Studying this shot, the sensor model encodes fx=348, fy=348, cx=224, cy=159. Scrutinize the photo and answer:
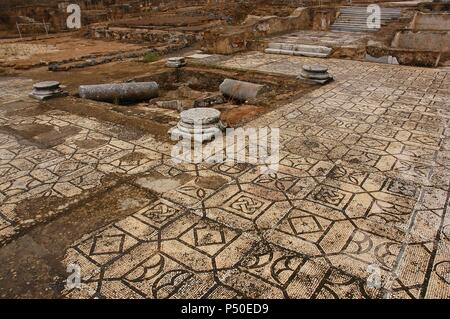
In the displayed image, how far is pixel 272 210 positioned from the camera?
268 cm

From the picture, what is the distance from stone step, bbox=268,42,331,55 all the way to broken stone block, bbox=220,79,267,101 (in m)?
3.56

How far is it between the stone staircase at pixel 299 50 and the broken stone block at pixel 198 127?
5.52m

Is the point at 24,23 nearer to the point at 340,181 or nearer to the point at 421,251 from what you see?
the point at 340,181

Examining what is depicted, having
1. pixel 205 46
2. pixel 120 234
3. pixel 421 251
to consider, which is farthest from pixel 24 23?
pixel 421 251

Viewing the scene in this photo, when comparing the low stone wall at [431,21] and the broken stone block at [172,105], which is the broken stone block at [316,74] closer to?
the broken stone block at [172,105]

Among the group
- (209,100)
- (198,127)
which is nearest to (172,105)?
(209,100)

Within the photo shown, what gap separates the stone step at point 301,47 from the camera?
8.61 metres

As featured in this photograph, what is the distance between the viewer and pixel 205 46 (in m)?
9.62

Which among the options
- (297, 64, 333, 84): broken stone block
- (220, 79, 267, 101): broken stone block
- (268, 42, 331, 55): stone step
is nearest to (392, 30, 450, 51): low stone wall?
(268, 42, 331, 55): stone step

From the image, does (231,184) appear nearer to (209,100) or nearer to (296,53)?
(209,100)

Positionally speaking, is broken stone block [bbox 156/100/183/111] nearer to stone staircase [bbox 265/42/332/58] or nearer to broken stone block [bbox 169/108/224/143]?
broken stone block [bbox 169/108/224/143]

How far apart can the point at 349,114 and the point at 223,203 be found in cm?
275
